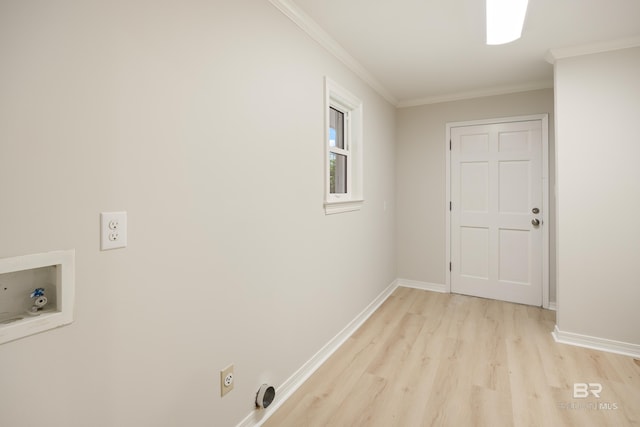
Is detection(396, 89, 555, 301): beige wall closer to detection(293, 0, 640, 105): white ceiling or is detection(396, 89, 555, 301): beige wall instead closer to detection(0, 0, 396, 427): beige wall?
detection(293, 0, 640, 105): white ceiling

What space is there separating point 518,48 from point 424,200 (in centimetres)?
196

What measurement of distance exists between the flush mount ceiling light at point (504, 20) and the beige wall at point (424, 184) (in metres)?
1.58

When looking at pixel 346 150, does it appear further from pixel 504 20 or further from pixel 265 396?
pixel 265 396

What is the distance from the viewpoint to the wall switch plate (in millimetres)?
1062

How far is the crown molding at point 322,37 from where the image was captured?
78.5 inches

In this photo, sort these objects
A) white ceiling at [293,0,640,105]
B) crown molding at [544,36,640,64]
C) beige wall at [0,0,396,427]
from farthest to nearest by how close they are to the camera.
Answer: crown molding at [544,36,640,64], white ceiling at [293,0,640,105], beige wall at [0,0,396,427]

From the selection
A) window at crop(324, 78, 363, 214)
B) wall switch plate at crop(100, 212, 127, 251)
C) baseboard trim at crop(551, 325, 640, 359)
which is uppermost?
window at crop(324, 78, 363, 214)

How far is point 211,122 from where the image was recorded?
57.8 inches

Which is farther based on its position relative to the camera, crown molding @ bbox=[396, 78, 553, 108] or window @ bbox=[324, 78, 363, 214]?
crown molding @ bbox=[396, 78, 553, 108]

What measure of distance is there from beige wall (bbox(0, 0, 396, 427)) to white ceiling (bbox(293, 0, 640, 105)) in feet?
1.48

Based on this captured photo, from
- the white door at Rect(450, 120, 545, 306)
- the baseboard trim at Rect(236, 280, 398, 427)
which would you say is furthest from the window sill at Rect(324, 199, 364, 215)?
the white door at Rect(450, 120, 545, 306)

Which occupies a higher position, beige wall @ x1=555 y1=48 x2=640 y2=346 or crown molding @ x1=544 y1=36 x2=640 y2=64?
crown molding @ x1=544 y1=36 x2=640 y2=64

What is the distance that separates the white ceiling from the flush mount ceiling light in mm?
77

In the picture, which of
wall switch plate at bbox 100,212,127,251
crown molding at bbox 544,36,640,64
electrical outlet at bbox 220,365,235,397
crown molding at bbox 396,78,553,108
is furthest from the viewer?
crown molding at bbox 396,78,553,108
